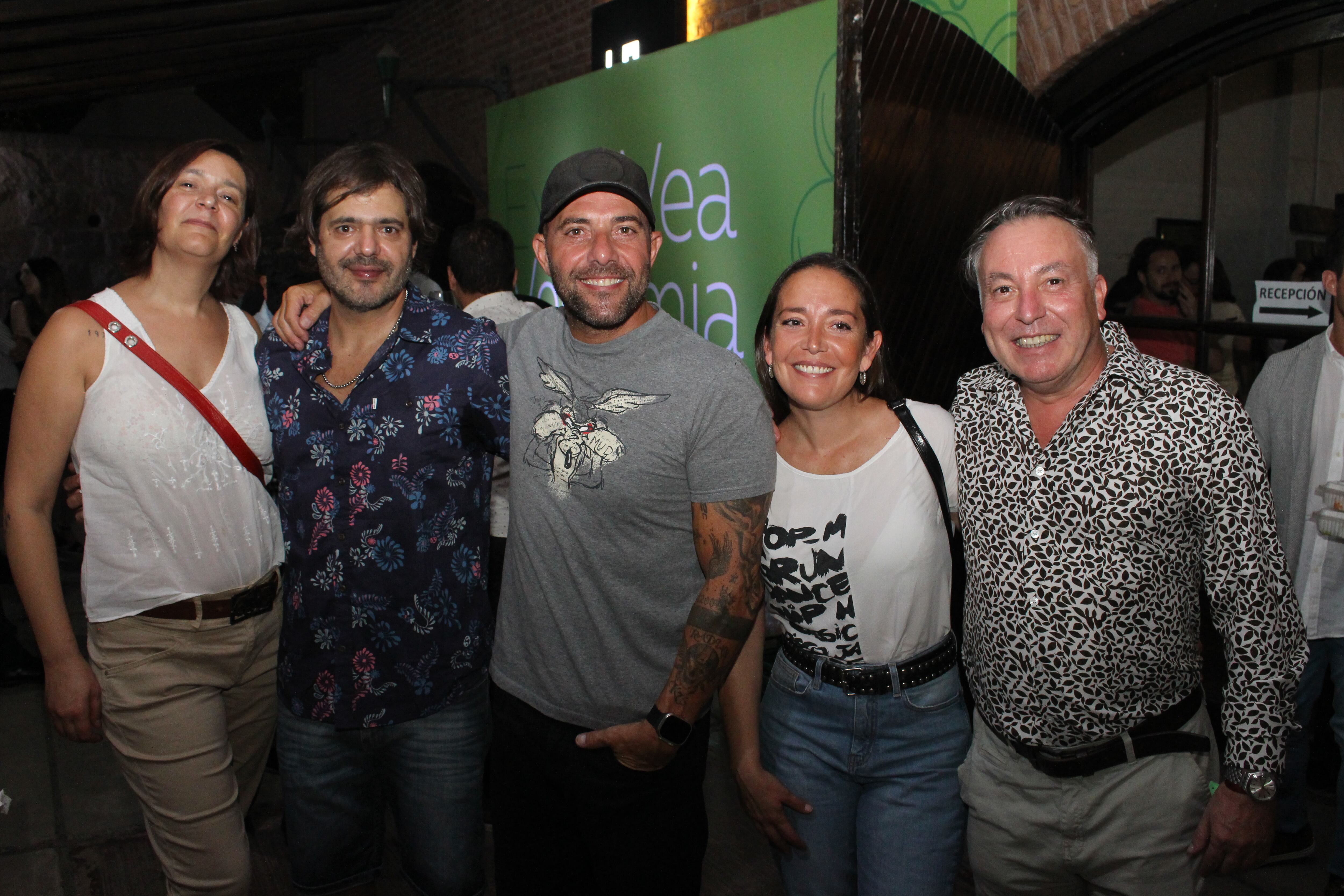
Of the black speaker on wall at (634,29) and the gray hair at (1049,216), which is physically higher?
the black speaker on wall at (634,29)

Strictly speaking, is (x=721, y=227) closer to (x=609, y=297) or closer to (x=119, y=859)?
(x=609, y=297)

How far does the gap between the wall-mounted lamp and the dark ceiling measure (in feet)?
2.16

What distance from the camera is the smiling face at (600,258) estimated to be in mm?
1776

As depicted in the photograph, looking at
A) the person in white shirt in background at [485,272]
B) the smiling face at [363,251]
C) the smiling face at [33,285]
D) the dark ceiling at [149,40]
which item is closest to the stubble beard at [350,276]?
the smiling face at [363,251]

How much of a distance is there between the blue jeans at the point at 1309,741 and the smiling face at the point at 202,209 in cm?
292

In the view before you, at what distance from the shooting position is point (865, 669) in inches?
69.9

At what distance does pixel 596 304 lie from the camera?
5.82ft

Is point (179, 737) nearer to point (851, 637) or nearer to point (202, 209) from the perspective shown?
point (202, 209)

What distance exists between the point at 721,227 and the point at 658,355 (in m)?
2.19

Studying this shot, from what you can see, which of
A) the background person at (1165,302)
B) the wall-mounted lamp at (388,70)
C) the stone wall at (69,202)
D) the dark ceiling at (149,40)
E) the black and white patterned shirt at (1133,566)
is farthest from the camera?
the stone wall at (69,202)

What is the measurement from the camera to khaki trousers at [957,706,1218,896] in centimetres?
160

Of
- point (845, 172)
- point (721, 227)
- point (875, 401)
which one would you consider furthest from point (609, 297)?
point (721, 227)

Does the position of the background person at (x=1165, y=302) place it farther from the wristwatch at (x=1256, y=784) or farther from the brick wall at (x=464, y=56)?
the brick wall at (x=464, y=56)

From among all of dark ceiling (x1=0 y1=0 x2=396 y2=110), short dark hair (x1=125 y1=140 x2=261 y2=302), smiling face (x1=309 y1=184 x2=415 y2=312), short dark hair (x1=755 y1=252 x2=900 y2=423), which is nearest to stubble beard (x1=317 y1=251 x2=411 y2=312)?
smiling face (x1=309 y1=184 x2=415 y2=312)
